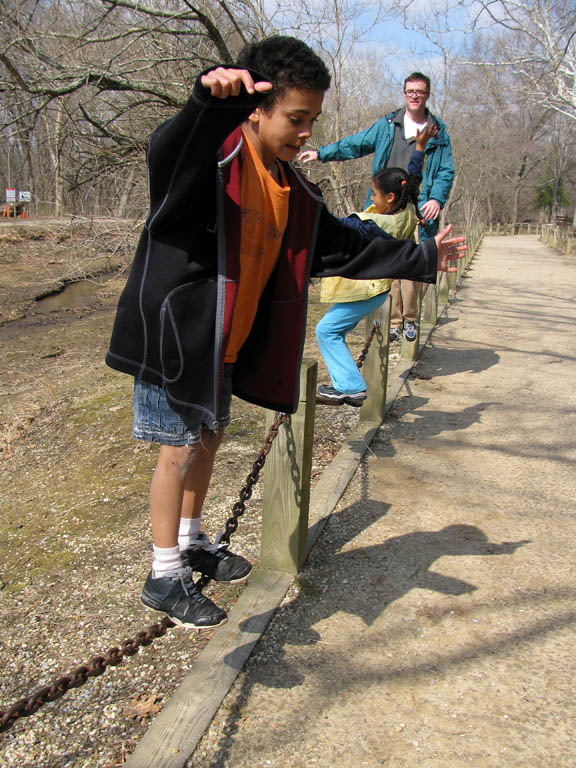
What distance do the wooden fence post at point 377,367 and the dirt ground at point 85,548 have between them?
0.78 feet

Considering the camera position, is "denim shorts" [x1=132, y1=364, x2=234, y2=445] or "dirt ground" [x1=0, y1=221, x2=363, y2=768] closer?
"denim shorts" [x1=132, y1=364, x2=234, y2=445]

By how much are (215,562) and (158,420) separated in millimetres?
628

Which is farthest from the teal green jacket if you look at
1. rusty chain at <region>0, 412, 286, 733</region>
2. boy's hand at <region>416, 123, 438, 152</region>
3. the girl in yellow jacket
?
rusty chain at <region>0, 412, 286, 733</region>

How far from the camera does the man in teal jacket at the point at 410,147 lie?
483cm

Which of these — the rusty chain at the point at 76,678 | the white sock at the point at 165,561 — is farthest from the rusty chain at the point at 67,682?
the white sock at the point at 165,561

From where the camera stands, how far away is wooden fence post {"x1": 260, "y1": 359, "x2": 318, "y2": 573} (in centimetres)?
272

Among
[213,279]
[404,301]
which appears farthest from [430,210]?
[213,279]

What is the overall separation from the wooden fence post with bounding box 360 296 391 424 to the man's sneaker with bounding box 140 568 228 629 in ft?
8.46

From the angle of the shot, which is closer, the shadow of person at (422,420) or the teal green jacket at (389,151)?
the shadow of person at (422,420)

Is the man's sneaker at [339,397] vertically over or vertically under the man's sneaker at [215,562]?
over

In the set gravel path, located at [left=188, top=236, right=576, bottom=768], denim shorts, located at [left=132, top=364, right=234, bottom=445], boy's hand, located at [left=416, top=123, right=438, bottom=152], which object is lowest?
gravel path, located at [left=188, top=236, right=576, bottom=768]

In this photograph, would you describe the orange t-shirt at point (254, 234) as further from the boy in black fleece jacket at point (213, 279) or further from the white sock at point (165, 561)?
the white sock at point (165, 561)

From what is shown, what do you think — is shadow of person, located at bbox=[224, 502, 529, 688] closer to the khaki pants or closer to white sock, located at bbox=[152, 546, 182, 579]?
white sock, located at bbox=[152, 546, 182, 579]

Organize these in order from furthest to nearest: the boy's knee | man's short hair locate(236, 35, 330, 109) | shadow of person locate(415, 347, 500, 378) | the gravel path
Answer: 1. shadow of person locate(415, 347, 500, 378)
2. the boy's knee
3. the gravel path
4. man's short hair locate(236, 35, 330, 109)
